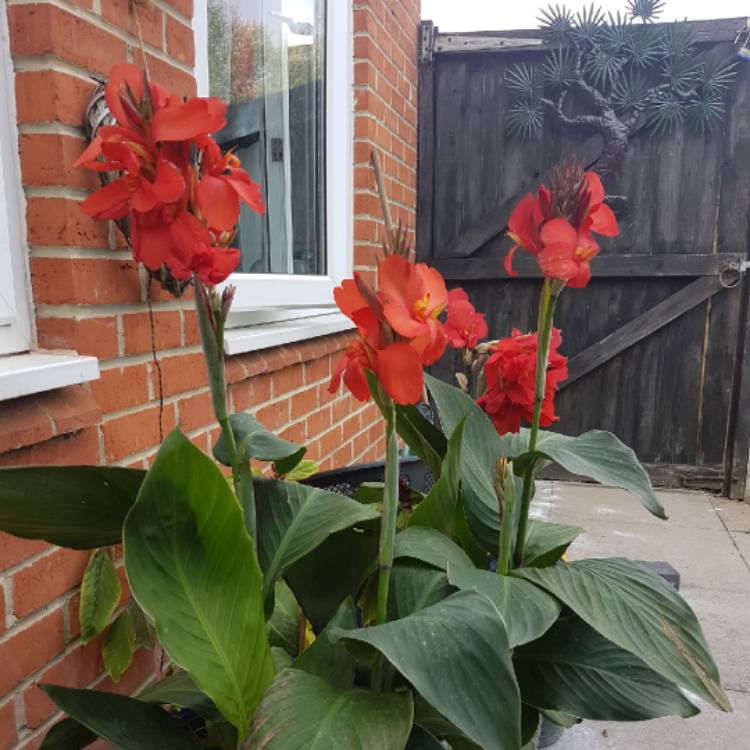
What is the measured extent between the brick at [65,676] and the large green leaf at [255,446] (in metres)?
0.53

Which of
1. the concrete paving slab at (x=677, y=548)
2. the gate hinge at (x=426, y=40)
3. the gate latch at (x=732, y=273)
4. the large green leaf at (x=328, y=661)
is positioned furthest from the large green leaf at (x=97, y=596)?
the gate latch at (x=732, y=273)

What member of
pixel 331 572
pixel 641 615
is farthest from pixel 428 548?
pixel 641 615

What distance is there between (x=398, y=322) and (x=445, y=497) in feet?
1.15

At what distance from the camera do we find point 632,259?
3.64 meters

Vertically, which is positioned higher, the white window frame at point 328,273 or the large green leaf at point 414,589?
the white window frame at point 328,273

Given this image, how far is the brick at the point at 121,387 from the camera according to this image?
3.94 feet

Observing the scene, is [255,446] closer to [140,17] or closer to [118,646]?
[118,646]

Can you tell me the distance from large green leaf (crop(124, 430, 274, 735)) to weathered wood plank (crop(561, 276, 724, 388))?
3.34 meters

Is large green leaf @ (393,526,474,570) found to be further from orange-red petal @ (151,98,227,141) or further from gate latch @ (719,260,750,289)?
gate latch @ (719,260,750,289)

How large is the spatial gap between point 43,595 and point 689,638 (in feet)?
3.19

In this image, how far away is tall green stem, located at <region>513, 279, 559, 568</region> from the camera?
35.8 inches

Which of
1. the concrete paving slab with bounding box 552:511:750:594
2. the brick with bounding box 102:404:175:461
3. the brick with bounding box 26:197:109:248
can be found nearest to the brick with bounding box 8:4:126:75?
the brick with bounding box 26:197:109:248

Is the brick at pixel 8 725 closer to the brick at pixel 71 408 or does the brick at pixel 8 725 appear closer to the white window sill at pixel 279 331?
the brick at pixel 71 408

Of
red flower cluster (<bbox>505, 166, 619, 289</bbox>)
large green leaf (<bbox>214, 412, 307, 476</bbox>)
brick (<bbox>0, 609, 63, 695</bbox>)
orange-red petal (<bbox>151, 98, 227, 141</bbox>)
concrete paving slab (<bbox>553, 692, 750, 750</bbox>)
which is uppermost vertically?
orange-red petal (<bbox>151, 98, 227, 141</bbox>)
